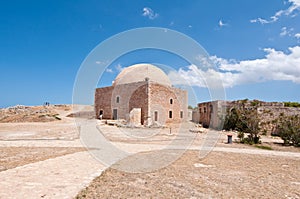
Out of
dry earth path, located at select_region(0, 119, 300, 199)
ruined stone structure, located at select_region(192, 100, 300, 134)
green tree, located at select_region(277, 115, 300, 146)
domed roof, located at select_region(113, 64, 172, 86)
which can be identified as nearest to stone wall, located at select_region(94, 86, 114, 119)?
domed roof, located at select_region(113, 64, 172, 86)

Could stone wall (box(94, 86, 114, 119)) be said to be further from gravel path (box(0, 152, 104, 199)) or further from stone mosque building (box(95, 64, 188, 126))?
gravel path (box(0, 152, 104, 199))

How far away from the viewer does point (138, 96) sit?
78.1 ft

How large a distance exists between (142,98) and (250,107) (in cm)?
1053

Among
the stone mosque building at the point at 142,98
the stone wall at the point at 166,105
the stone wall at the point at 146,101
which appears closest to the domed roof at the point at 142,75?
the stone mosque building at the point at 142,98

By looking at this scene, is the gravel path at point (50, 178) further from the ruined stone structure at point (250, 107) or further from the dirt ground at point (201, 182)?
the ruined stone structure at point (250, 107)

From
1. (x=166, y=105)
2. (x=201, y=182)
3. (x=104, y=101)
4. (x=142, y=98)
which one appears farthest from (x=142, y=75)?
(x=201, y=182)

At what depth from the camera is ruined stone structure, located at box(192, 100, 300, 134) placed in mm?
18500

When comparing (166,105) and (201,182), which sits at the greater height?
(166,105)

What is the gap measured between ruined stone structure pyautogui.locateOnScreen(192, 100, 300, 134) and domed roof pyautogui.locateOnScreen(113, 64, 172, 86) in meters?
5.66

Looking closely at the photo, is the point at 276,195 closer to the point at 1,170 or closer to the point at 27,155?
the point at 1,170

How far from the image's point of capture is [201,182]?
14.7ft

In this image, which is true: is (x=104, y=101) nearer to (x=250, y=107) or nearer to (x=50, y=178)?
(x=250, y=107)

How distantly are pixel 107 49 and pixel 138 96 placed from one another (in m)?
13.2

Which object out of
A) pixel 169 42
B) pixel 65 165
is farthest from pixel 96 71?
pixel 65 165
